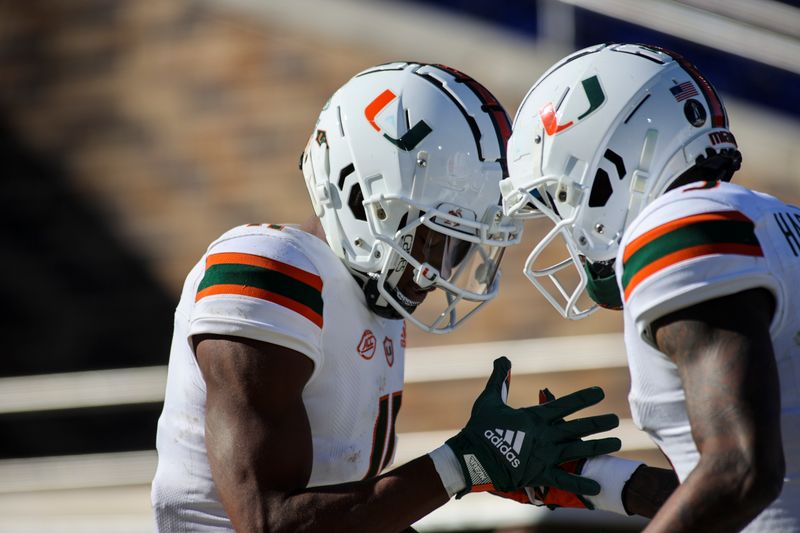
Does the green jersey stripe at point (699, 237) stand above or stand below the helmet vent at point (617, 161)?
below

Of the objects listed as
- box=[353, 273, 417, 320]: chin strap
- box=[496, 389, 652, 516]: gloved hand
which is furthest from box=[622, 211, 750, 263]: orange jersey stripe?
box=[353, 273, 417, 320]: chin strap

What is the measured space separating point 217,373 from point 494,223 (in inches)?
31.9

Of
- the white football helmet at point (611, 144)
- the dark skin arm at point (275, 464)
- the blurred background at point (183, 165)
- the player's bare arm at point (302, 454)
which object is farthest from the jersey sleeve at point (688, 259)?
the blurred background at point (183, 165)

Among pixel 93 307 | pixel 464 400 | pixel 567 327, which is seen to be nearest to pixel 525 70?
pixel 567 327

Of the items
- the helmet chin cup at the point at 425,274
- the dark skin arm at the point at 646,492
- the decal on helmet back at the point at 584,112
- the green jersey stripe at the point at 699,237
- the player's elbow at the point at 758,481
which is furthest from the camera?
the helmet chin cup at the point at 425,274

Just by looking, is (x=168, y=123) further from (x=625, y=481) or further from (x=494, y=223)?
(x=625, y=481)

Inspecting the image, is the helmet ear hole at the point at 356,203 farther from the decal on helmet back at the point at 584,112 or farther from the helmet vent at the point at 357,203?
the decal on helmet back at the point at 584,112

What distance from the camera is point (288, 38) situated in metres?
6.07

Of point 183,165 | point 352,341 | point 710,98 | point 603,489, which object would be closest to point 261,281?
point 352,341

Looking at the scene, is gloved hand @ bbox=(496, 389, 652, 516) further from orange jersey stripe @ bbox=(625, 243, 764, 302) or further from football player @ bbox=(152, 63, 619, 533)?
orange jersey stripe @ bbox=(625, 243, 764, 302)

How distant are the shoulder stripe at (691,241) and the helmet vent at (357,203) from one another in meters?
0.97

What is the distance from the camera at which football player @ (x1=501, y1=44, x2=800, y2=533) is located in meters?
1.75

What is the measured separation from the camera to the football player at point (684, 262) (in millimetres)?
1754

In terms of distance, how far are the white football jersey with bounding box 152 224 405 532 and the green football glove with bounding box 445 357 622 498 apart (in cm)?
34
